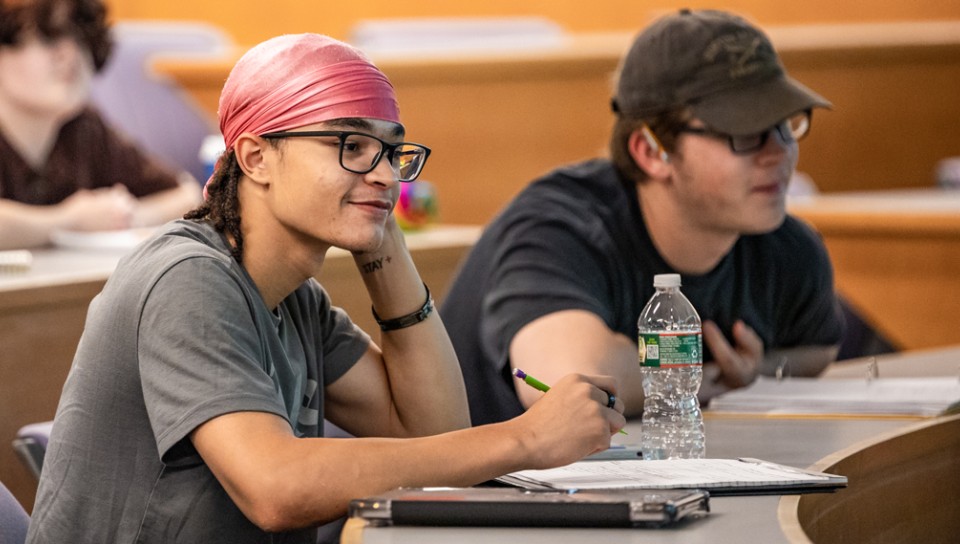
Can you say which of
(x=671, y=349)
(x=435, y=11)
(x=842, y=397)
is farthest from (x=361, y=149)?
(x=435, y=11)

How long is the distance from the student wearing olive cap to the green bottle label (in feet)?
0.89

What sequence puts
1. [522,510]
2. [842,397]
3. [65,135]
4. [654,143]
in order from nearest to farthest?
1. [522,510]
2. [842,397]
3. [654,143]
4. [65,135]

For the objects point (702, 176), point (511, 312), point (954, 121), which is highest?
point (702, 176)

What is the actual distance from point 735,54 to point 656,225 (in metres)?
0.28

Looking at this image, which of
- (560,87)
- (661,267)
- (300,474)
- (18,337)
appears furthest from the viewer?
(560,87)

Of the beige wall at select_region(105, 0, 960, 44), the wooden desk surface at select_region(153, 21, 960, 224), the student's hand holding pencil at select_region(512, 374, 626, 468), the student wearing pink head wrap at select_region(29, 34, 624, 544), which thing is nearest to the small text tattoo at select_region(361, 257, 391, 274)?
the student wearing pink head wrap at select_region(29, 34, 624, 544)

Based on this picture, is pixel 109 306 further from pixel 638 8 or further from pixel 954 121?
pixel 638 8

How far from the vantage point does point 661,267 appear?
6.77ft

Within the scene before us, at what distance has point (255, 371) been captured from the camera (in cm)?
131

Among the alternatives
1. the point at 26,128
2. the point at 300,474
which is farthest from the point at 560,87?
the point at 300,474

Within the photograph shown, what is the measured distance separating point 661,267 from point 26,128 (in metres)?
2.26

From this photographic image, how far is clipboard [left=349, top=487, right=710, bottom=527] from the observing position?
115 cm

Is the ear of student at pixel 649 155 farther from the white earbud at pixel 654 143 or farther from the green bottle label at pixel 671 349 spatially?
the green bottle label at pixel 671 349

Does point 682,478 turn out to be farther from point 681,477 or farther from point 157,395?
point 157,395
